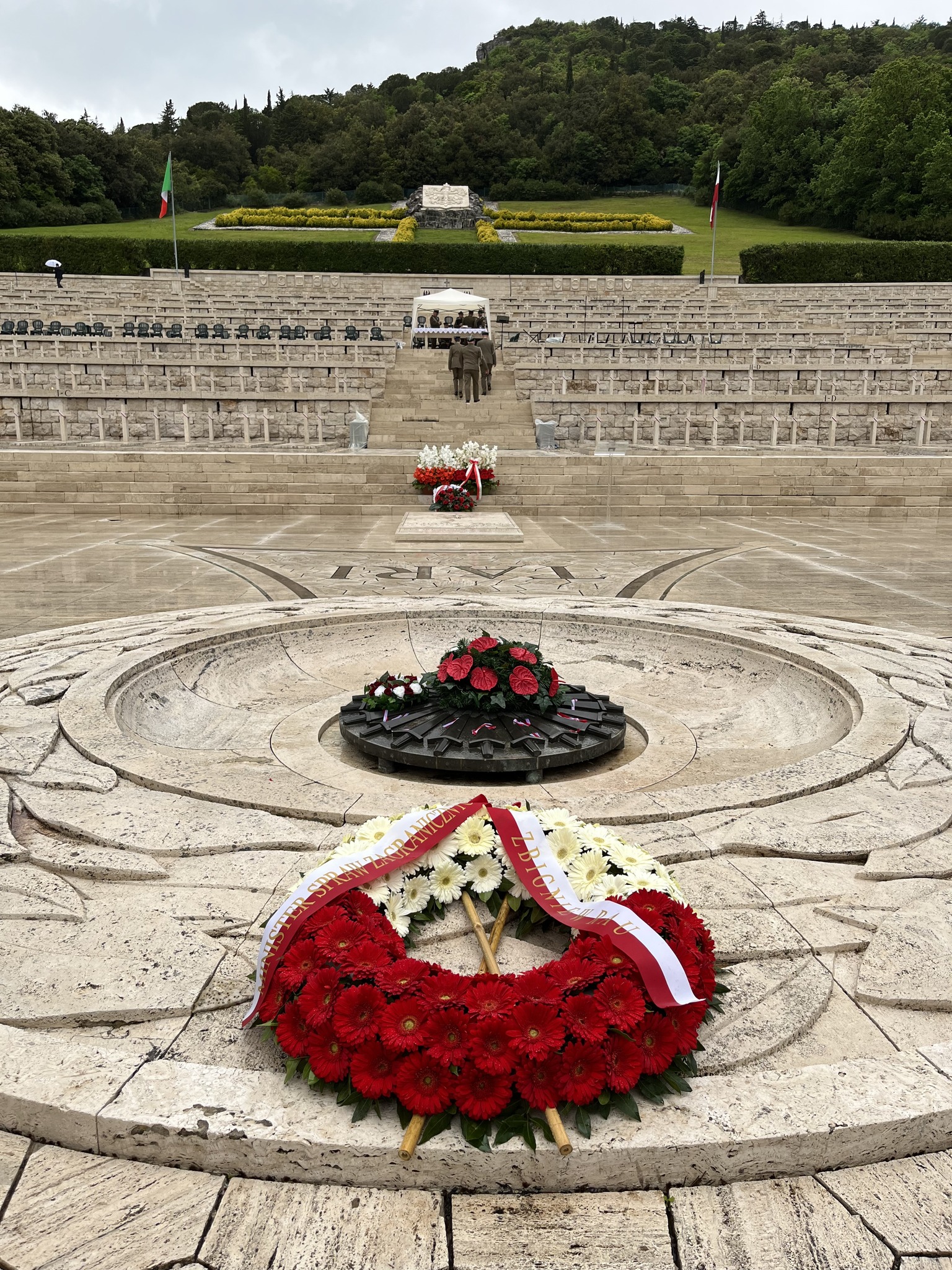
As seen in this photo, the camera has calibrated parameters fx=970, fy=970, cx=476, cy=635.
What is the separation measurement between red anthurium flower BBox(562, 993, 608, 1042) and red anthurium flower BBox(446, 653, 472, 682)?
7.81ft

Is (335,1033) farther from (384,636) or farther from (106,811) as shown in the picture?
(384,636)

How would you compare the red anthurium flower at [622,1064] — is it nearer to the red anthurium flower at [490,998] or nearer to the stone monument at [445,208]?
the red anthurium flower at [490,998]

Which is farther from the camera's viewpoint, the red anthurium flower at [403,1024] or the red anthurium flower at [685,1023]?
the red anthurium flower at [685,1023]

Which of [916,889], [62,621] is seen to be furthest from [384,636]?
[916,889]

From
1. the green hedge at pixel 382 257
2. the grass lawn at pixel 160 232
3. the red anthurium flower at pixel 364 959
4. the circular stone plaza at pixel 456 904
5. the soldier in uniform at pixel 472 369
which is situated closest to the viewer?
the circular stone plaza at pixel 456 904

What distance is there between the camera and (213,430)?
18.5 meters

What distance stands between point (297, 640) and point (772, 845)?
12.2ft

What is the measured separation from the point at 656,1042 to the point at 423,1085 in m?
0.53

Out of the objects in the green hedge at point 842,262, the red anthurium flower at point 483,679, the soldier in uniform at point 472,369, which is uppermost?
the green hedge at point 842,262

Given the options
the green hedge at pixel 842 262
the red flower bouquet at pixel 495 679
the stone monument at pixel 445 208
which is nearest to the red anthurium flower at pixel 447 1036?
the red flower bouquet at pixel 495 679

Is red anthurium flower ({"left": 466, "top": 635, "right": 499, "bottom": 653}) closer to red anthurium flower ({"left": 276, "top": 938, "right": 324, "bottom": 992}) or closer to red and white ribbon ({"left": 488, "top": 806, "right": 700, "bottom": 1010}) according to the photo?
red and white ribbon ({"left": 488, "top": 806, "right": 700, "bottom": 1010})

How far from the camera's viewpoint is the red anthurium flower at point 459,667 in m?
4.46

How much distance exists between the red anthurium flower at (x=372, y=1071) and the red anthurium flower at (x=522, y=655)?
2.60 meters

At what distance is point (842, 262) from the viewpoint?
3641 centimetres
